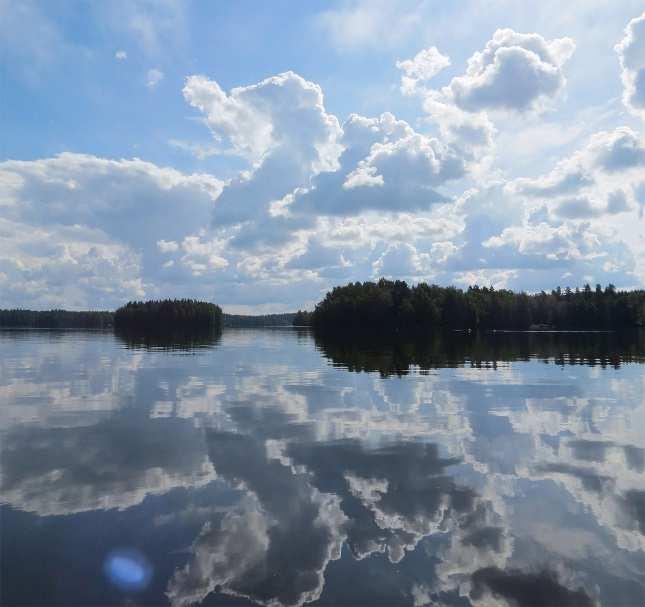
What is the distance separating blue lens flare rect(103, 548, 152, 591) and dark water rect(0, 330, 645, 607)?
1.6 inches

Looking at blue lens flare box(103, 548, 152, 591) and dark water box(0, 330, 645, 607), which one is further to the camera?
dark water box(0, 330, 645, 607)

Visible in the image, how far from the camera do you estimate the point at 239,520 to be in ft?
45.6

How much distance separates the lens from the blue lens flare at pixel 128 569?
1077 centimetres

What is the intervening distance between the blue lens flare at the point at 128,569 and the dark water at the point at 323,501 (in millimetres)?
41

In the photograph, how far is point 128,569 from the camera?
1125 centimetres

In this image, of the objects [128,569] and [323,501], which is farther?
[323,501]

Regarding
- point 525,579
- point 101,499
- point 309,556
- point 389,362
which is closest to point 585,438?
point 525,579

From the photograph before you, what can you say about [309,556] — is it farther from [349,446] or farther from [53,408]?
[53,408]

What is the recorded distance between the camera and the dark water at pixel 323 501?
10891mm

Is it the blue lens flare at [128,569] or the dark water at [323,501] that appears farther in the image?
the dark water at [323,501]

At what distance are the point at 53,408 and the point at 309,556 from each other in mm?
22900

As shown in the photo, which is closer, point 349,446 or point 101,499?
point 101,499

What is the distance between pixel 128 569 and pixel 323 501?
5.82 metres

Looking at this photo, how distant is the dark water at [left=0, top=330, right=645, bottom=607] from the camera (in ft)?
35.7
